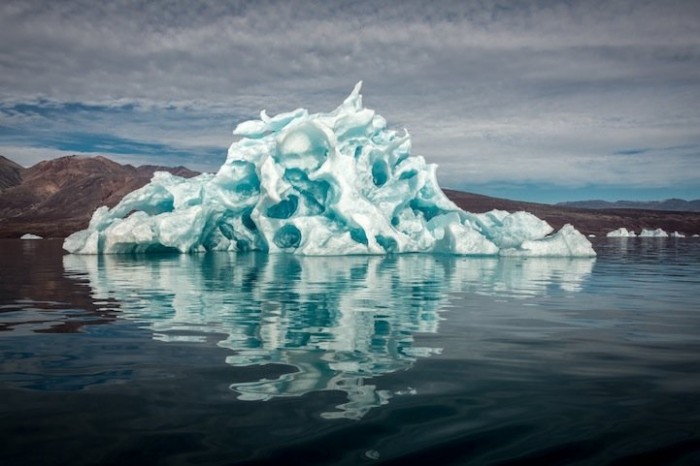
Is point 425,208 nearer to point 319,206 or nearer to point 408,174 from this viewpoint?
point 408,174

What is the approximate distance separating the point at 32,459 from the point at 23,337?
4599 millimetres

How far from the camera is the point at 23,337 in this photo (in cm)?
747

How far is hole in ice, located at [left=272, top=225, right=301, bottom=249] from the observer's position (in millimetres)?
31891

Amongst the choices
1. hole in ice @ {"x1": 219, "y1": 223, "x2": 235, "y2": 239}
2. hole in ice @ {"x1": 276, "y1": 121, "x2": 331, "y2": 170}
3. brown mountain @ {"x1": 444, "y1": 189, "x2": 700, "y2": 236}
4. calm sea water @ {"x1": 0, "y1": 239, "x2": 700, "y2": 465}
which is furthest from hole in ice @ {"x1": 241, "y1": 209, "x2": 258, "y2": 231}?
brown mountain @ {"x1": 444, "y1": 189, "x2": 700, "y2": 236}

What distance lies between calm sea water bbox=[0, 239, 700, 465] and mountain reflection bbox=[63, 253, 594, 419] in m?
0.05

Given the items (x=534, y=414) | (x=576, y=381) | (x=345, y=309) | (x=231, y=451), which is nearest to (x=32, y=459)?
(x=231, y=451)

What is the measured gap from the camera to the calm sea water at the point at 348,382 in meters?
3.74

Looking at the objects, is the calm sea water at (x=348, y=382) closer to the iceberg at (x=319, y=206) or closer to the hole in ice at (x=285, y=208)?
the iceberg at (x=319, y=206)

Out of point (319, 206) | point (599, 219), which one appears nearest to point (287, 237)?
point (319, 206)

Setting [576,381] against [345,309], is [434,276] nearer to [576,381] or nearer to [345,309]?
[345,309]

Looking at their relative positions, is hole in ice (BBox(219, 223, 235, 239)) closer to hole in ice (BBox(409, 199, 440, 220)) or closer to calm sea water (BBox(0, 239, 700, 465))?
hole in ice (BBox(409, 199, 440, 220))

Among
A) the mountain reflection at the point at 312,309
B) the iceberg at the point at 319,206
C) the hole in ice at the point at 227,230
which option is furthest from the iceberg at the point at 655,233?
the mountain reflection at the point at 312,309

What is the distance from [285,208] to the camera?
108 feet

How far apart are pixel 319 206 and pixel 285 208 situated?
2.34 m
